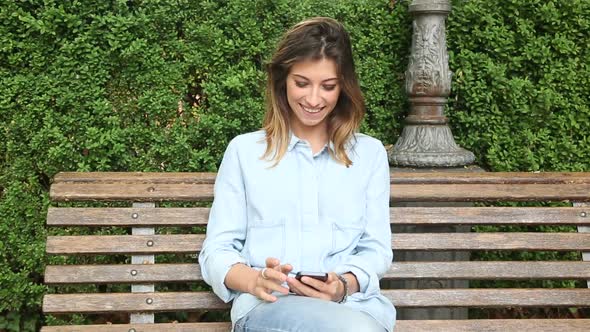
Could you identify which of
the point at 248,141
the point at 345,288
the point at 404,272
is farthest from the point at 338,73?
the point at 404,272

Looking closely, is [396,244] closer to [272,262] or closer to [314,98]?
[314,98]

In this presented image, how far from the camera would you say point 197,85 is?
3.99 metres

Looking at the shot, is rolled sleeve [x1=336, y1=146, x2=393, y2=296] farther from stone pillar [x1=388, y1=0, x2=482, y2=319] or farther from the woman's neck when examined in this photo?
stone pillar [x1=388, y1=0, x2=482, y2=319]

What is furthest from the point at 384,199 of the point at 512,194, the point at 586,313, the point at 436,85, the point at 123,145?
the point at 586,313

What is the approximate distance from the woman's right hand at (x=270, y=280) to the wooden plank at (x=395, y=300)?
1.81 ft

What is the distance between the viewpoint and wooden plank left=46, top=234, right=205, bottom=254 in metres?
3.20

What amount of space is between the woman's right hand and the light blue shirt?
212 millimetres

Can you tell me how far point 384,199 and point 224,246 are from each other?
25.7 inches

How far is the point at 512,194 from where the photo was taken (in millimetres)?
3453

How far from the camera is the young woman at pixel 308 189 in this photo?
2879 millimetres

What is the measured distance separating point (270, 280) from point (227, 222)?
1.42ft

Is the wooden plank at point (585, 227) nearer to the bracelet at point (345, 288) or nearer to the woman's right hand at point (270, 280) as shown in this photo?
the bracelet at point (345, 288)

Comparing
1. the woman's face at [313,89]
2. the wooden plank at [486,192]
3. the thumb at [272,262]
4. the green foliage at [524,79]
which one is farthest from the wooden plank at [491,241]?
the thumb at [272,262]

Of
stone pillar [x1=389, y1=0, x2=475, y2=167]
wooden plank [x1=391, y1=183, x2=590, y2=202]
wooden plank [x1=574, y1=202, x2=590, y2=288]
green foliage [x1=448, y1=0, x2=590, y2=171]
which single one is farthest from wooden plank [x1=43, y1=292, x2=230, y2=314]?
green foliage [x1=448, y1=0, x2=590, y2=171]
